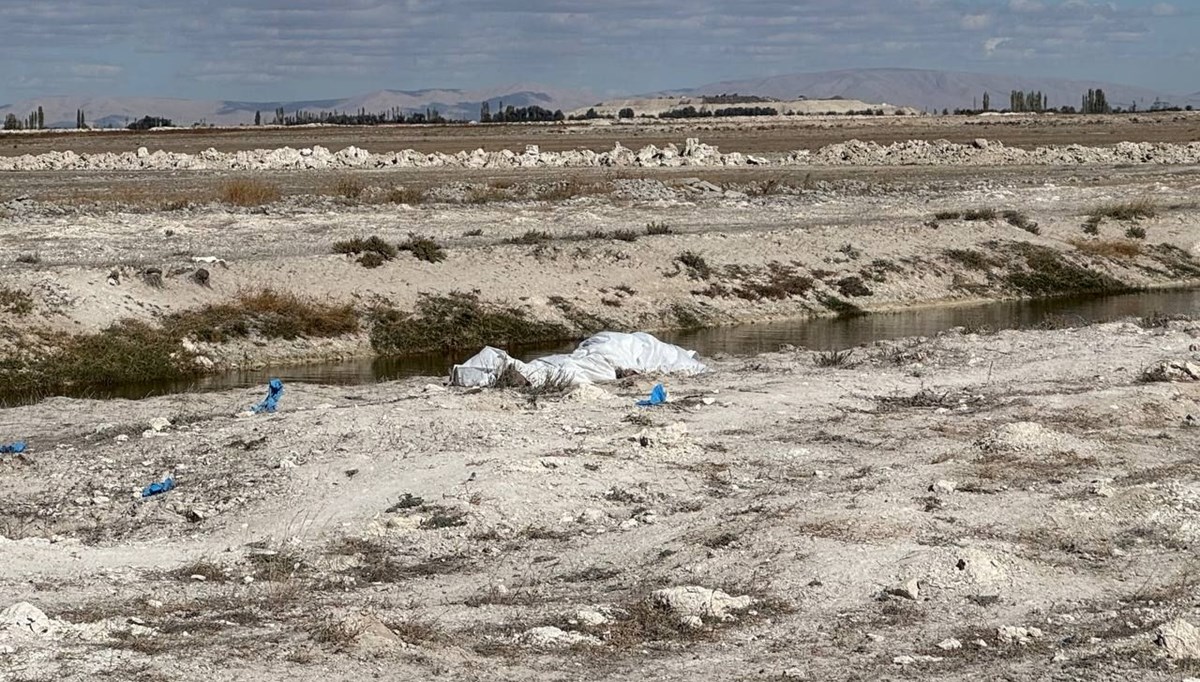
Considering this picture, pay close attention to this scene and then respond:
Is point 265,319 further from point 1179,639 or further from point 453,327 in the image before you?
point 1179,639

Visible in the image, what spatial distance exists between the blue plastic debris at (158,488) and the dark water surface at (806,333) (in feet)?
29.0

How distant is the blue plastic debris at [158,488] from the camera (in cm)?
1323

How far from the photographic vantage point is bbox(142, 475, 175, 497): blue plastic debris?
1323cm

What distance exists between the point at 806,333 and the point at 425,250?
7.30 meters

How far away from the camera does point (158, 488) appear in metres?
13.3

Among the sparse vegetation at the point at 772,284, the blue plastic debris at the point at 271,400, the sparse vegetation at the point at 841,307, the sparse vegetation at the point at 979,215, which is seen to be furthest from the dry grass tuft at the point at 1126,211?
the blue plastic debris at the point at 271,400

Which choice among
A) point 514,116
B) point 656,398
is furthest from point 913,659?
point 514,116

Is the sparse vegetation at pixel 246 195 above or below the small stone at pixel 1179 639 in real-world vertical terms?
above

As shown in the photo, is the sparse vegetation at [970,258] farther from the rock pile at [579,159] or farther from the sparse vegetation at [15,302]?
the rock pile at [579,159]

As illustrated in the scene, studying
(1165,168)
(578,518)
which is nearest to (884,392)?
(578,518)

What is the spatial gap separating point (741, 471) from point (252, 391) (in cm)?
816

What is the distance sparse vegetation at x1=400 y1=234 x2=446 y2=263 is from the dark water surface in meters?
3.67

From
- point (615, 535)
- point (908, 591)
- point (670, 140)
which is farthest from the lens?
point (670, 140)

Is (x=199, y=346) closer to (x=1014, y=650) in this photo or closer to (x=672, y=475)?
(x=672, y=475)
